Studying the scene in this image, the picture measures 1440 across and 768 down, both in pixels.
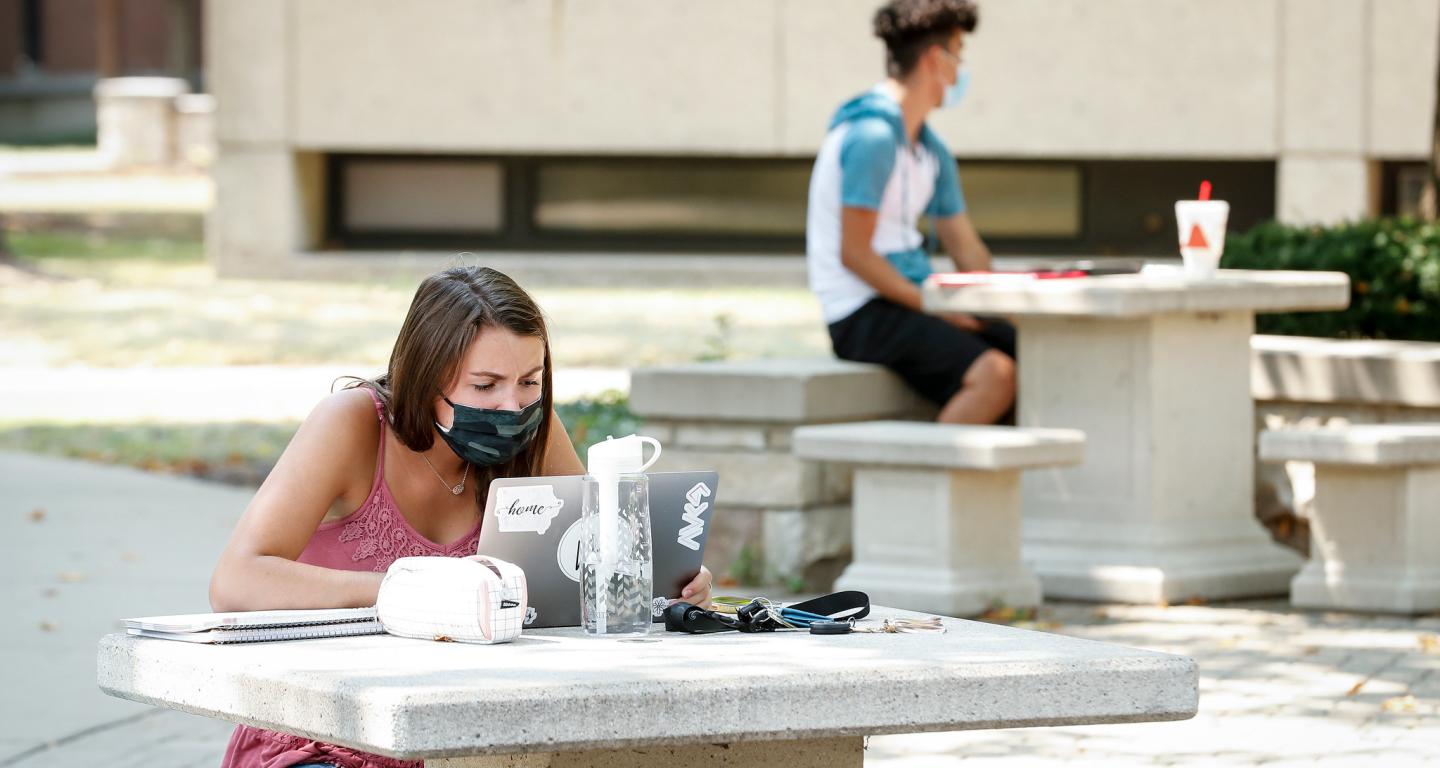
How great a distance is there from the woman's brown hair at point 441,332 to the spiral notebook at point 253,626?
0.45 meters

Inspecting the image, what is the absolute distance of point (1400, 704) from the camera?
20.0 feet

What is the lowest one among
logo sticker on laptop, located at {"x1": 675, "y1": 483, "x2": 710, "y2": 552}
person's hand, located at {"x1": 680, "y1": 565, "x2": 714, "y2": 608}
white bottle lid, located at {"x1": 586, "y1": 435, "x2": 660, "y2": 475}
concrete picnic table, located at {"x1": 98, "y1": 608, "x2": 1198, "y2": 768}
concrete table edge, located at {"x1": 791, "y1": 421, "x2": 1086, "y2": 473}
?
concrete table edge, located at {"x1": 791, "y1": 421, "x2": 1086, "y2": 473}

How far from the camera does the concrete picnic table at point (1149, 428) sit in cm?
781

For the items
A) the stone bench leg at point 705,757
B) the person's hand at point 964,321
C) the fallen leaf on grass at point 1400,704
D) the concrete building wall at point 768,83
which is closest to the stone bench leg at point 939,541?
the person's hand at point 964,321

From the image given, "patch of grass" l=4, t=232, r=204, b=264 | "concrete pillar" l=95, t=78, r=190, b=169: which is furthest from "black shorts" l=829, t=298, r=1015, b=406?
"concrete pillar" l=95, t=78, r=190, b=169

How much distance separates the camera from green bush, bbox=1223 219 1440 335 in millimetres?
9109

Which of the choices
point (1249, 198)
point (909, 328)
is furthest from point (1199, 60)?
point (909, 328)

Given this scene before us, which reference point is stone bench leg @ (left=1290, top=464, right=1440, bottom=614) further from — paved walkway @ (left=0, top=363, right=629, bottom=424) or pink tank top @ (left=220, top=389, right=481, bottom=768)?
paved walkway @ (left=0, top=363, right=629, bottom=424)

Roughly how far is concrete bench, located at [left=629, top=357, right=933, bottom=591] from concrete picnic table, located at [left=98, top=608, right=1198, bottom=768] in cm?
465

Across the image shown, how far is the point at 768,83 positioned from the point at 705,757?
16.2 m

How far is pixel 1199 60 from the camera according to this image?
59.7 feet

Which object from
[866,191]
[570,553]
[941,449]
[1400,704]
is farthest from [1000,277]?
[570,553]

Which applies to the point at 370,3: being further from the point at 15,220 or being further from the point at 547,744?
the point at 547,744

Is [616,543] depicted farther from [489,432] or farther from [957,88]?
[957,88]
